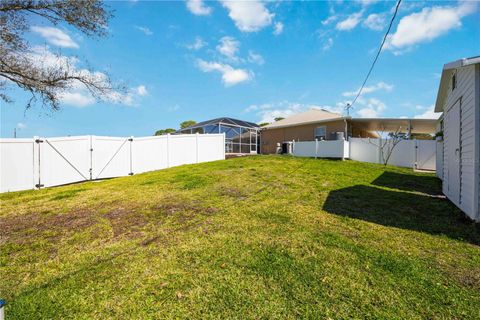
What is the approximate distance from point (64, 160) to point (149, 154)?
423 centimetres

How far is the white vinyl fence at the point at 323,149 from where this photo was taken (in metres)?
14.9

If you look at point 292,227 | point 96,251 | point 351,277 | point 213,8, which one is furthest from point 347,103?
point 96,251

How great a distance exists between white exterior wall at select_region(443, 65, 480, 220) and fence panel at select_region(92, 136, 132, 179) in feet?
45.1

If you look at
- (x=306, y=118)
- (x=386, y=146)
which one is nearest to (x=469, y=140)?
(x=386, y=146)

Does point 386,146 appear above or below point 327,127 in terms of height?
below

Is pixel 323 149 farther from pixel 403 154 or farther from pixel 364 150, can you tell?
pixel 403 154

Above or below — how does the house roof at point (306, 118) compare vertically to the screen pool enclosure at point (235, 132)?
above

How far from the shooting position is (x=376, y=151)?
14641 mm

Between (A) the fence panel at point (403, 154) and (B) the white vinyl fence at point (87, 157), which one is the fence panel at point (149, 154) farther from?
(A) the fence panel at point (403, 154)

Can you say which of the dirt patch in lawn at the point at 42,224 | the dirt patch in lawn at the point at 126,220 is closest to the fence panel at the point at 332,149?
the dirt patch in lawn at the point at 126,220

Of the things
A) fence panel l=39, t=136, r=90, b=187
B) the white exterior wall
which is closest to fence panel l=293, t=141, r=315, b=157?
the white exterior wall

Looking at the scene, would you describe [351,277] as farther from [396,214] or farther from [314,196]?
[314,196]

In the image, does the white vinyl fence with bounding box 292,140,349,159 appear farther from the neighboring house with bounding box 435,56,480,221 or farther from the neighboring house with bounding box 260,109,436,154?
the neighboring house with bounding box 435,56,480,221

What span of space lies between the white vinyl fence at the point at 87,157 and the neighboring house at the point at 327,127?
8.29 meters
